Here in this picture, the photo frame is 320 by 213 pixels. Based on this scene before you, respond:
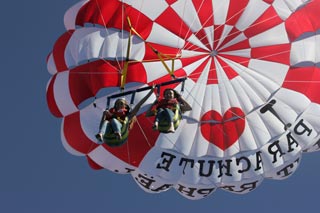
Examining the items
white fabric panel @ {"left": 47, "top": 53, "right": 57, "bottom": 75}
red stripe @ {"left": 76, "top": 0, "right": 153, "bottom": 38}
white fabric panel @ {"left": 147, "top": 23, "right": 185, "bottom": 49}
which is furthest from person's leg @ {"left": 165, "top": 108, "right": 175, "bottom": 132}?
white fabric panel @ {"left": 47, "top": 53, "right": 57, "bottom": 75}

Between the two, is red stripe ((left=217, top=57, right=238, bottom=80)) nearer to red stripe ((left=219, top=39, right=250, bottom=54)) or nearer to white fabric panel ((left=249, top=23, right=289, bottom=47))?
red stripe ((left=219, top=39, right=250, bottom=54))

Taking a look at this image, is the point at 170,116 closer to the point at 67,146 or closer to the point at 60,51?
the point at 67,146

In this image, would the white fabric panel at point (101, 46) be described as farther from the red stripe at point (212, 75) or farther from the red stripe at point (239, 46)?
the red stripe at point (239, 46)

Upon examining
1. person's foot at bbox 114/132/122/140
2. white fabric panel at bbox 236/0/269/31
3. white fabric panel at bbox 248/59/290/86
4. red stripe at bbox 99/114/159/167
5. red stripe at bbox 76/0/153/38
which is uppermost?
red stripe at bbox 76/0/153/38

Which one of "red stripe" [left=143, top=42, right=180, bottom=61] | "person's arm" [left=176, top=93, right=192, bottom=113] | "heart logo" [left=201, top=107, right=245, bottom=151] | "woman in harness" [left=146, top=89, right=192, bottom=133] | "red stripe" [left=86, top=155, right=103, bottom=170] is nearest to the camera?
"woman in harness" [left=146, top=89, right=192, bottom=133]

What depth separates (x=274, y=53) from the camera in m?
12.6

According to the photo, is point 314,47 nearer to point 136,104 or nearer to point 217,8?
point 217,8

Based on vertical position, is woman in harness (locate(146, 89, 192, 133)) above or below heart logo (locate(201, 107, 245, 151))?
above

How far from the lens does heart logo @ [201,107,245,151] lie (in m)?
12.7

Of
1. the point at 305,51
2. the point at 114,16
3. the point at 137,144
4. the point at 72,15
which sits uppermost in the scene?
the point at 72,15

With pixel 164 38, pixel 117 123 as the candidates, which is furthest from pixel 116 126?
pixel 164 38

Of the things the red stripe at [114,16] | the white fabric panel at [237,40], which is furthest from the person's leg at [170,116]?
the white fabric panel at [237,40]

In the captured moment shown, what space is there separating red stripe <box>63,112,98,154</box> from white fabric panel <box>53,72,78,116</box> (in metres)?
0.17

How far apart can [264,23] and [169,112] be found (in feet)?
10.7
